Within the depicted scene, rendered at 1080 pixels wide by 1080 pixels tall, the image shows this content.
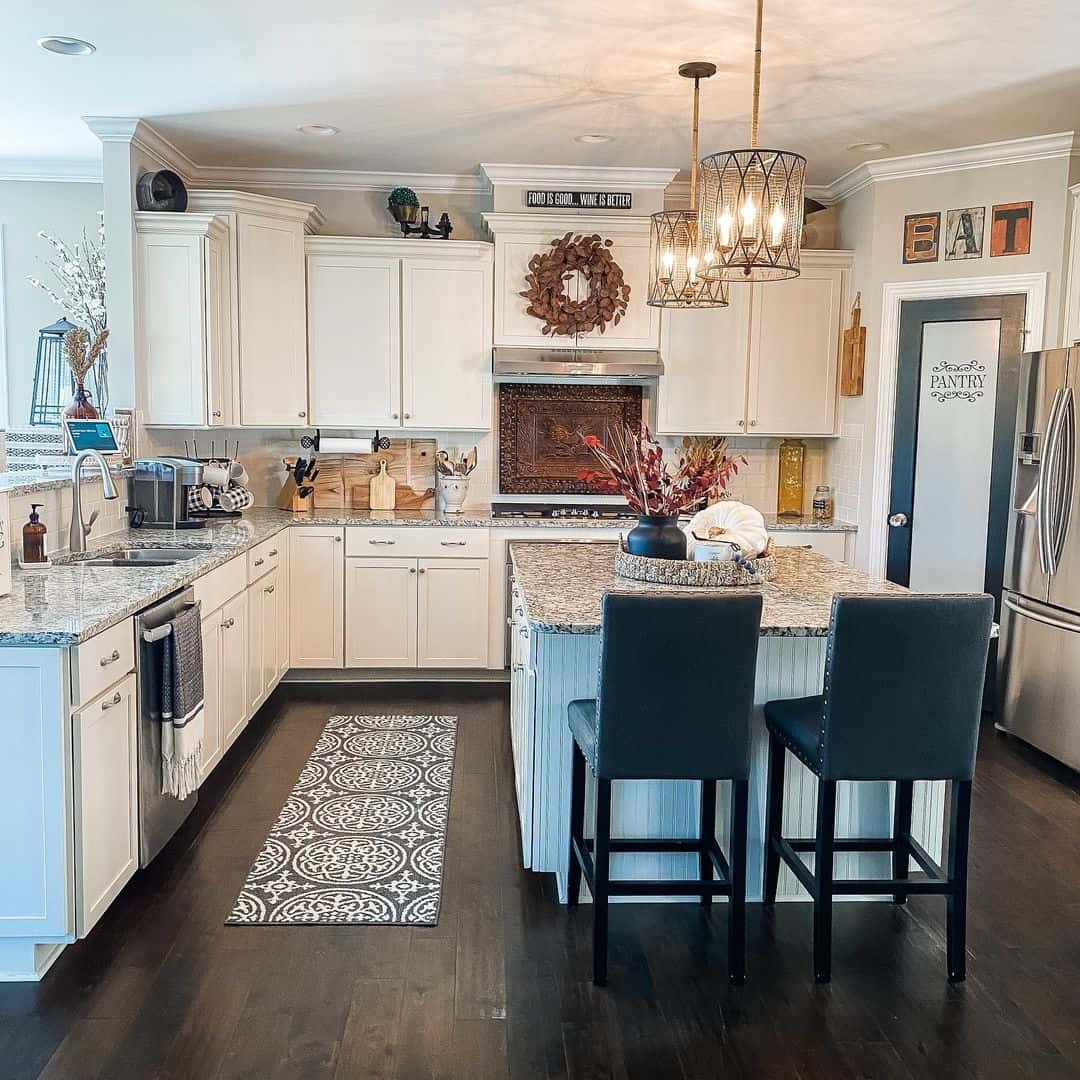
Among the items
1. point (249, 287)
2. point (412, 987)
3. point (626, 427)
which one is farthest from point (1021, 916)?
point (249, 287)

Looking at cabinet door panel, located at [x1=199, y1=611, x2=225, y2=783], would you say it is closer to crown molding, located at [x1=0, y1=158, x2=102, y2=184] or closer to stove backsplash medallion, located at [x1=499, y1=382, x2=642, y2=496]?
stove backsplash medallion, located at [x1=499, y1=382, x2=642, y2=496]

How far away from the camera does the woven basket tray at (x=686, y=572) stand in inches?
128

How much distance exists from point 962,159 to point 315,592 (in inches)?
155

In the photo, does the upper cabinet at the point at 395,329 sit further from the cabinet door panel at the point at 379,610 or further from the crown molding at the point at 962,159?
the crown molding at the point at 962,159

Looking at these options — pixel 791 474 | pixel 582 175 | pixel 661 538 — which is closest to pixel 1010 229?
pixel 791 474

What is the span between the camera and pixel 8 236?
5.82 meters

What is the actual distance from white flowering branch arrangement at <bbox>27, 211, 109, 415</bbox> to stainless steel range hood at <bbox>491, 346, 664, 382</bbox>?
2.30 m

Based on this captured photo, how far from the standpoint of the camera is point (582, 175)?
5.52 m

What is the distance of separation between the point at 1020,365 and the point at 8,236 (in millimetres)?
5488

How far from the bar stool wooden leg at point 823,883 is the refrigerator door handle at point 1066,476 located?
232 centimetres

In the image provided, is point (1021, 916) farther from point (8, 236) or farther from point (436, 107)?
point (8, 236)

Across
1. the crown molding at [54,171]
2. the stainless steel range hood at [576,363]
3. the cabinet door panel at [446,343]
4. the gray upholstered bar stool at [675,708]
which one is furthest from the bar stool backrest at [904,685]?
the crown molding at [54,171]

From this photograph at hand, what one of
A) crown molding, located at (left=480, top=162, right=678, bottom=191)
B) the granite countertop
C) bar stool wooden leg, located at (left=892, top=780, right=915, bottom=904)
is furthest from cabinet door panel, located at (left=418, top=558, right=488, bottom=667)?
bar stool wooden leg, located at (left=892, top=780, right=915, bottom=904)

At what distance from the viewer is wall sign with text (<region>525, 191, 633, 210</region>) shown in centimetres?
555
